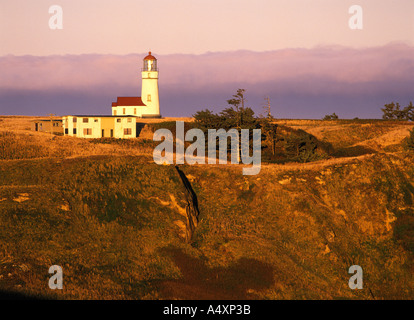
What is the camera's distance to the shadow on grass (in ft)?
111

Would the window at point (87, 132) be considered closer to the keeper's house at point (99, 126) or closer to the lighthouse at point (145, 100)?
the keeper's house at point (99, 126)

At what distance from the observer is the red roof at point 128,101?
100m

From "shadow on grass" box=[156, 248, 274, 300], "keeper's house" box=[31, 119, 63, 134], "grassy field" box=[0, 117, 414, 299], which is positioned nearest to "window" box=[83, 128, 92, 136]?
"keeper's house" box=[31, 119, 63, 134]

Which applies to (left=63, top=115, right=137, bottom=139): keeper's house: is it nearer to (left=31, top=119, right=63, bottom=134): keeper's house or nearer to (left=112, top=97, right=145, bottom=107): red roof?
(left=31, top=119, right=63, bottom=134): keeper's house

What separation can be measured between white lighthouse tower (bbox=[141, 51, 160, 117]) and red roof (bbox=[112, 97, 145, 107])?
110 cm

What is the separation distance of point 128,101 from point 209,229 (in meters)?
63.1

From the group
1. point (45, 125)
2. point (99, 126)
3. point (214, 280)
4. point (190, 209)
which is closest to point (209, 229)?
point (190, 209)

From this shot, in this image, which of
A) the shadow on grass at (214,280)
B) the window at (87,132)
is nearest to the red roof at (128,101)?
the window at (87,132)

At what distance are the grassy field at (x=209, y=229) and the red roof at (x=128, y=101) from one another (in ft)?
160

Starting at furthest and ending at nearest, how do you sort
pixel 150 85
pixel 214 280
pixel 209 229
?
pixel 150 85, pixel 209 229, pixel 214 280

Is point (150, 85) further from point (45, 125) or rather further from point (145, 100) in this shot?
point (45, 125)

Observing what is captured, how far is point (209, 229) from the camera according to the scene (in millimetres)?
43281
